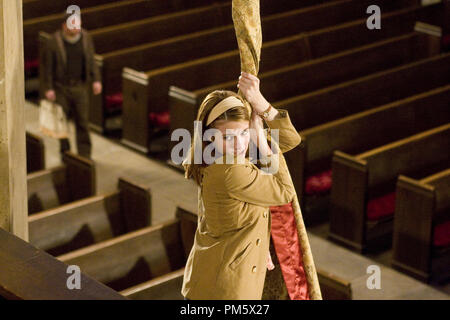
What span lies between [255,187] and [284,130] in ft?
0.63

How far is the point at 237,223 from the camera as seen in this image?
273cm

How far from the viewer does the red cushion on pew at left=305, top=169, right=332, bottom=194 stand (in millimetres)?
7934

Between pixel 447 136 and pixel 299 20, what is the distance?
3.58 m

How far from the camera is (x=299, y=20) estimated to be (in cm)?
1117

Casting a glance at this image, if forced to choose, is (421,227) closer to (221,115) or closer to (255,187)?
(255,187)

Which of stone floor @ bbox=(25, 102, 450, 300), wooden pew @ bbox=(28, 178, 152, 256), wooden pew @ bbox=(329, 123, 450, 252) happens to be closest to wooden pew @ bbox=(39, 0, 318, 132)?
stone floor @ bbox=(25, 102, 450, 300)

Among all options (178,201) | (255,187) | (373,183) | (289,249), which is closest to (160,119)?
(178,201)

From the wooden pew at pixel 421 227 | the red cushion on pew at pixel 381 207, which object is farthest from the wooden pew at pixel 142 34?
the wooden pew at pixel 421 227

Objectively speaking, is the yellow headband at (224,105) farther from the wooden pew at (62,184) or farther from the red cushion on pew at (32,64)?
the red cushion on pew at (32,64)

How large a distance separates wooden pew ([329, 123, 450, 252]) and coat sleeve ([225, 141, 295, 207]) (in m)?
4.70

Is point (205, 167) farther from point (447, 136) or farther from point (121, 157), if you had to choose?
point (121, 157)

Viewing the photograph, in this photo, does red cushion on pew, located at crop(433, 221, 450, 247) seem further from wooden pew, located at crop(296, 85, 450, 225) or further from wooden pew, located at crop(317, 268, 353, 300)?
wooden pew, located at crop(317, 268, 353, 300)

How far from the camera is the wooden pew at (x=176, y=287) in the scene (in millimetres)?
5383
